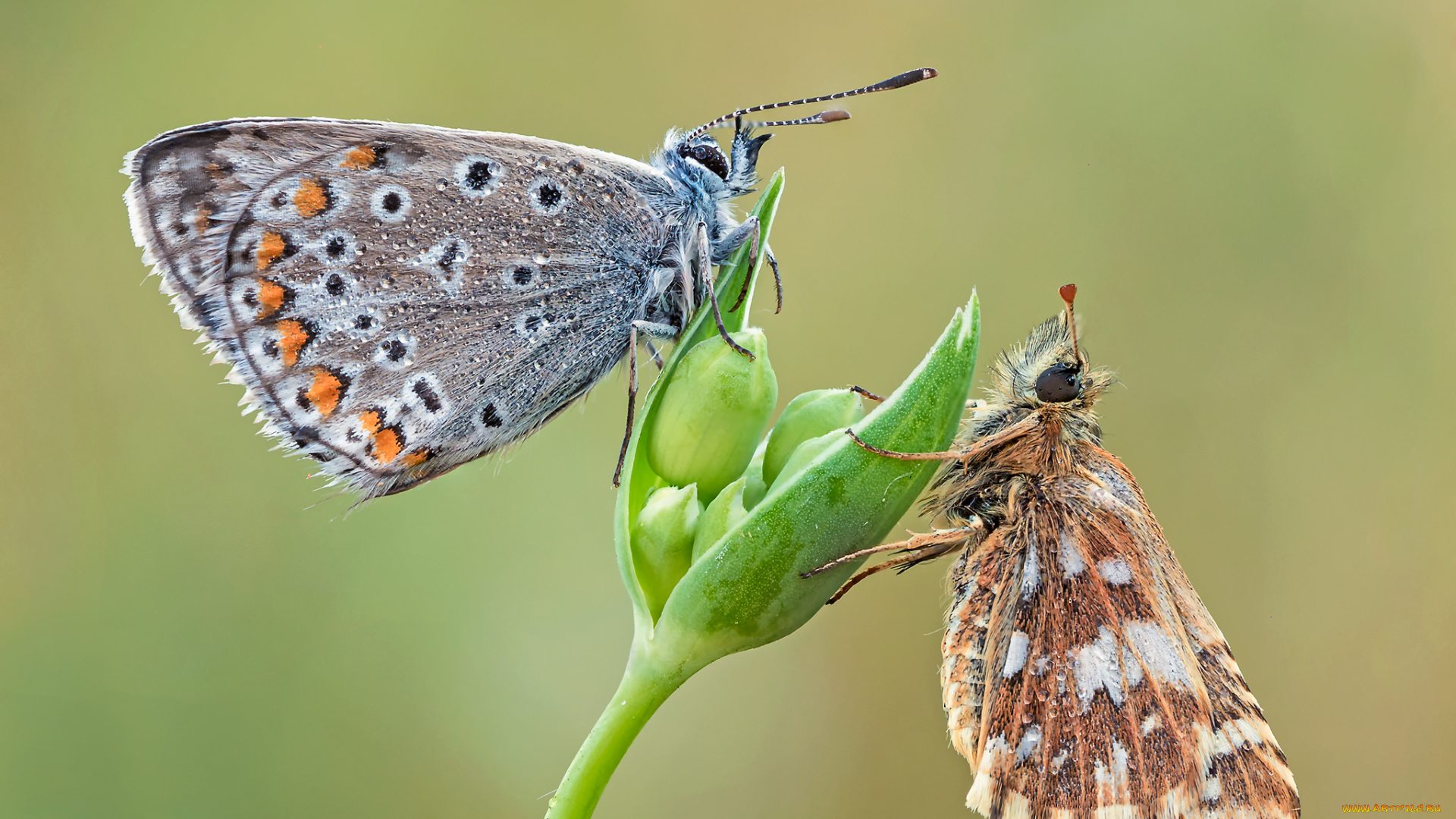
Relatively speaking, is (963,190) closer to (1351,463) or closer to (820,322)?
(820,322)

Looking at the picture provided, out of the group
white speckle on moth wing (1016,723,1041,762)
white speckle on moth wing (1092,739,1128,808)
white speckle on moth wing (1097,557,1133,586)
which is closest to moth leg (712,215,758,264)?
white speckle on moth wing (1097,557,1133,586)

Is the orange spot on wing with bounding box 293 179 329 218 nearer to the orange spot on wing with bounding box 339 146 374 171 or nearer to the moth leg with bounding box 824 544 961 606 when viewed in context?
the orange spot on wing with bounding box 339 146 374 171

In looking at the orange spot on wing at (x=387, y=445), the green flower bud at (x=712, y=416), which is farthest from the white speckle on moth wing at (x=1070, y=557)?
the orange spot on wing at (x=387, y=445)

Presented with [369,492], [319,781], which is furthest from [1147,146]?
[319,781]

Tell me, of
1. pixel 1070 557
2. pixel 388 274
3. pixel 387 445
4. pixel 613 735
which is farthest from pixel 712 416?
pixel 1070 557

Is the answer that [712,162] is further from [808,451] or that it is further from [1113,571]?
[1113,571]

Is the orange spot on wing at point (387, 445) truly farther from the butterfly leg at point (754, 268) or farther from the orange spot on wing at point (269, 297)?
the butterfly leg at point (754, 268)
